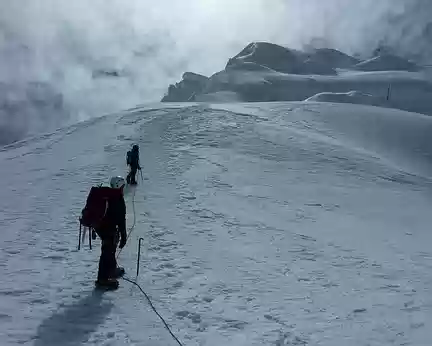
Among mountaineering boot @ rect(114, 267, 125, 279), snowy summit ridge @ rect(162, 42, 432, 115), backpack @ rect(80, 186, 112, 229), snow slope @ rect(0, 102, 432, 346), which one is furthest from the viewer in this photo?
snowy summit ridge @ rect(162, 42, 432, 115)

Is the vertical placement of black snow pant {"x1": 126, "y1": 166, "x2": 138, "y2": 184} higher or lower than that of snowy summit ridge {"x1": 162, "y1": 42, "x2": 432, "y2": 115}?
lower

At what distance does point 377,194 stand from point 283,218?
5781mm

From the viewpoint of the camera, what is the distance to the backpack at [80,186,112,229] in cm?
762

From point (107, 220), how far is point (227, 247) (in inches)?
134

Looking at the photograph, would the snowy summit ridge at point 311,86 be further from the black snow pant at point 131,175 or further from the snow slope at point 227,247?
the black snow pant at point 131,175

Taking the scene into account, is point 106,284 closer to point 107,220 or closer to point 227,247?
point 107,220

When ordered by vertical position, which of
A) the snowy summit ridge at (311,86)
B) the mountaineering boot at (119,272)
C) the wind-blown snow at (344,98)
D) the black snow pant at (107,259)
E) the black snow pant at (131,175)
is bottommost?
the mountaineering boot at (119,272)

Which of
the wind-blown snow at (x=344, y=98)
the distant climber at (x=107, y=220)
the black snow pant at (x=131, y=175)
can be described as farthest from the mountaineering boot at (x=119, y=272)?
the wind-blown snow at (x=344, y=98)

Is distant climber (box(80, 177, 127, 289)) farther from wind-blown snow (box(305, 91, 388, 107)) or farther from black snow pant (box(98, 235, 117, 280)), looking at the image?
wind-blown snow (box(305, 91, 388, 107))

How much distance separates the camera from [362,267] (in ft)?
32.0

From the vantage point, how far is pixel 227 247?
10.5 metres

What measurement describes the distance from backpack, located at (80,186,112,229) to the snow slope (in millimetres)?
1192

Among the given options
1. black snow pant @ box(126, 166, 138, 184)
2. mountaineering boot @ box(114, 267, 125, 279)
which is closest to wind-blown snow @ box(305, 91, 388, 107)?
black snow pant @ box(126, 166, 138, 184)

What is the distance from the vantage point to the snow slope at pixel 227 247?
7.01 metres
